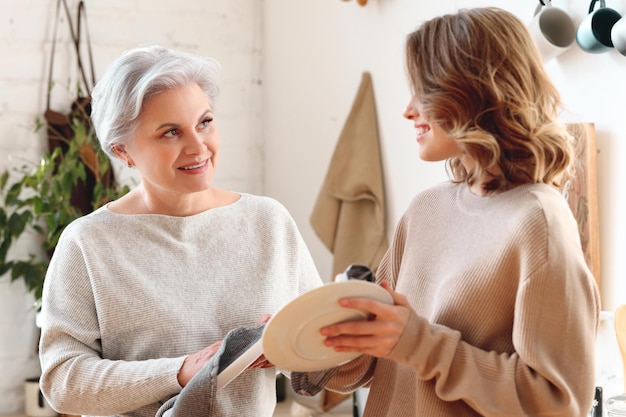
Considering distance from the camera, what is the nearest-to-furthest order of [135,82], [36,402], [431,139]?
[431,139] < [135,82] < [36,402]

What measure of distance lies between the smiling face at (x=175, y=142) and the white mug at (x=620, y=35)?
0.79 meters

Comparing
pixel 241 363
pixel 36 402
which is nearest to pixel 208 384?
pixel 241 363

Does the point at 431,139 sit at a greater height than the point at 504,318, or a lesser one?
greater

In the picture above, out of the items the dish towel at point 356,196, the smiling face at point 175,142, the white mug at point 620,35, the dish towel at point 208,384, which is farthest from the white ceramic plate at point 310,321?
the dish towel at point 356,196

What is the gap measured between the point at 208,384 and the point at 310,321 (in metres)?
0.35

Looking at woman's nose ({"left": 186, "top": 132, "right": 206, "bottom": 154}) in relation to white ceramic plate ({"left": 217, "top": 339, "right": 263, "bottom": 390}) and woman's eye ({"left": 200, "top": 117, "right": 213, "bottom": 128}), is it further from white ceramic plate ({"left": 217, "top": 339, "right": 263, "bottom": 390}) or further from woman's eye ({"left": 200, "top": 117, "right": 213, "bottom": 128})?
white ceramic plate ({"left": 217, "top": 339, "right": 263, "bottom": 390})

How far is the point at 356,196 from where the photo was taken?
2982mm

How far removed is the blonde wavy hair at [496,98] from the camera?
1131 millimetres

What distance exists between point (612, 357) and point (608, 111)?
52 cm

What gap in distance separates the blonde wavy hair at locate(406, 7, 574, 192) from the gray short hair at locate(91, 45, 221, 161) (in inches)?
23.6

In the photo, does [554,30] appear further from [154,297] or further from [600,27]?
[154,297]

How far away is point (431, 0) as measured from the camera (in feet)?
8.53

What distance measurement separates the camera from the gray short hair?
159cm

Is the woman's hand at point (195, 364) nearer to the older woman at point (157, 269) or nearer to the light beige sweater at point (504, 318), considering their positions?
the older woman at point (157, 269)
